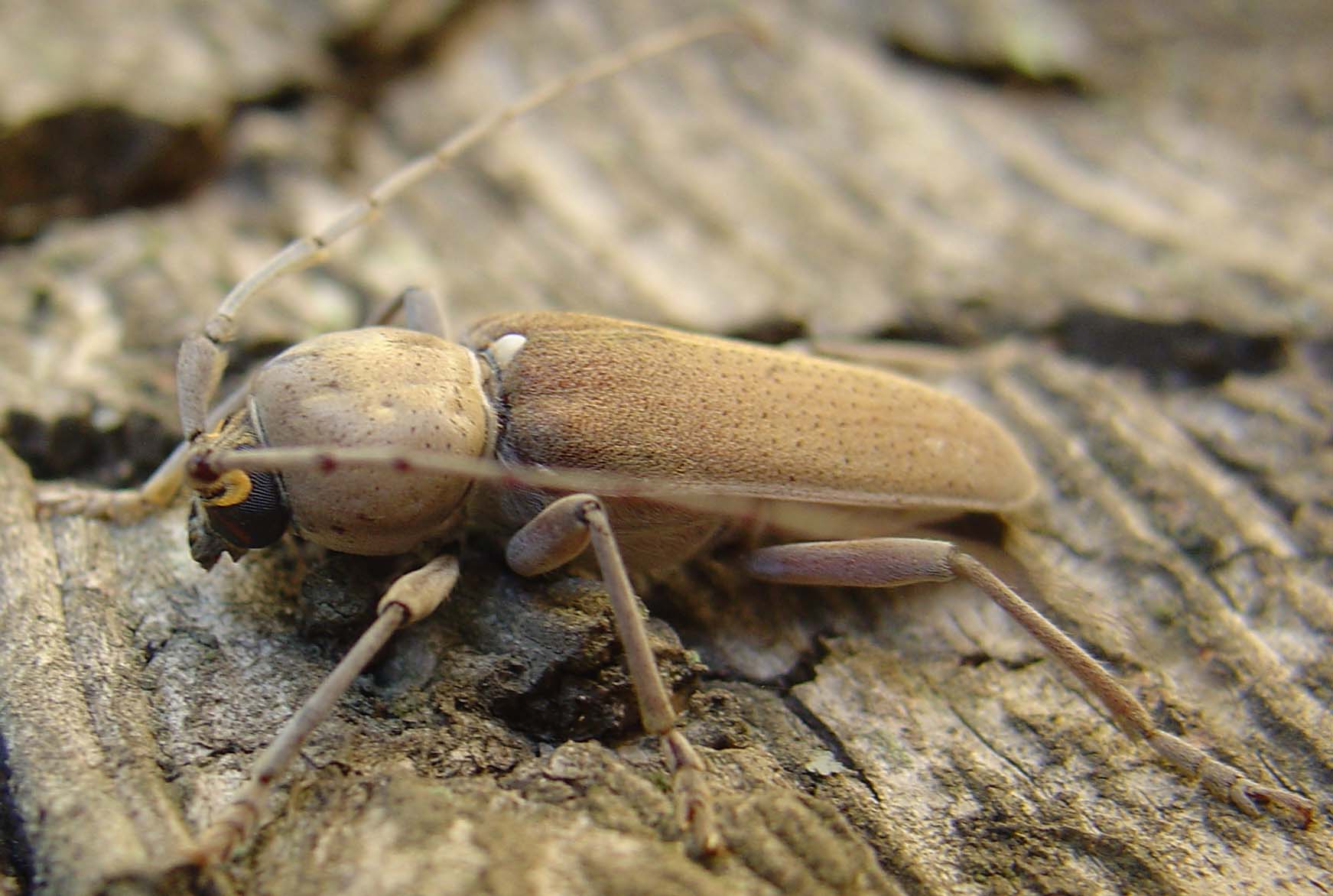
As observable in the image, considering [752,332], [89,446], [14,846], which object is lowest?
[14,846]

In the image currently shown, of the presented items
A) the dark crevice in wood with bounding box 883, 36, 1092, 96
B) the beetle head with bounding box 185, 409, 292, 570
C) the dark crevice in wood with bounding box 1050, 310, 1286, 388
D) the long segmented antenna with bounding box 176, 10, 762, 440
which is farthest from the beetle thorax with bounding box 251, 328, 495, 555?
the dark crevice in wood with bounding box 883, 36, 1092, 96

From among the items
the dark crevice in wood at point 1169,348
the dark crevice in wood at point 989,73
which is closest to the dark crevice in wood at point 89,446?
the dark crevice in wood at point 1169,348

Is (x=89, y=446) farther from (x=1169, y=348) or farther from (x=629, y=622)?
(x=1169, y=348)

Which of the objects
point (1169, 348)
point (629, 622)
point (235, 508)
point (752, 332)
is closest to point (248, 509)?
point (235, 508)

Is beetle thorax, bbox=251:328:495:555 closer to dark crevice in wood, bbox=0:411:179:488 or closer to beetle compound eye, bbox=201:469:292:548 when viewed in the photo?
beetle compound eye, bbox=201:469:292:548

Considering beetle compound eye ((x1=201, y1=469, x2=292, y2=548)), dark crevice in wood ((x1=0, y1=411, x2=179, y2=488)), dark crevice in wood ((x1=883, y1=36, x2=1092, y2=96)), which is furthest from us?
dark crevice in wood ((x1=883, y1=36, x2=1092, y2=96))

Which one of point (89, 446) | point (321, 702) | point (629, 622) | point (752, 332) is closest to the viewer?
point (321, 702)

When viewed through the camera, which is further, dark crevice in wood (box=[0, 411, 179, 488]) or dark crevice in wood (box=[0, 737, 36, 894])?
dark crevice in wood (box=[0, 411, 179, 488])

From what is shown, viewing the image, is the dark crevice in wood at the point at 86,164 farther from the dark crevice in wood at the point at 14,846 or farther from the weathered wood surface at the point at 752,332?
the dark crevice in wood at the point at 14,846
